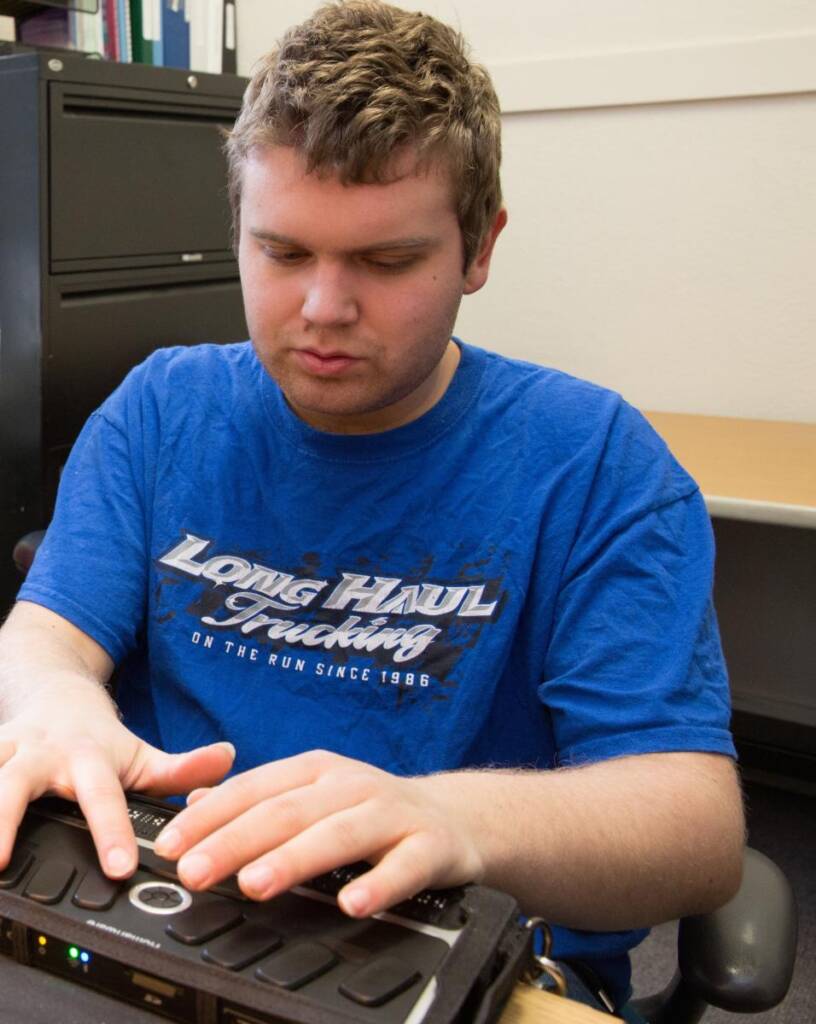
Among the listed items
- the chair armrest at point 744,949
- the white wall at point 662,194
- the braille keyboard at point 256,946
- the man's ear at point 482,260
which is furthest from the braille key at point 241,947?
the white wall at point 662,194

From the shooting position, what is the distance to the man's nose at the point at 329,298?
0.83 m

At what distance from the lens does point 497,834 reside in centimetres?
61

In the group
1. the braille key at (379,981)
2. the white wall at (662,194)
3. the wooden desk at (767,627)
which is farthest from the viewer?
the wooden desk at (767,627)

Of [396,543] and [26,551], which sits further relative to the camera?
[26,551]

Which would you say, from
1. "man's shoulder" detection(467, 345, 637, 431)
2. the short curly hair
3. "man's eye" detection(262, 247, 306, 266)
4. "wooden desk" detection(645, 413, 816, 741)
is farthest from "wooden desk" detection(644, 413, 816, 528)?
"man's eye" detection(262, 247, 306, 266)

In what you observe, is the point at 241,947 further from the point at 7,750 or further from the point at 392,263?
the point at 392,263

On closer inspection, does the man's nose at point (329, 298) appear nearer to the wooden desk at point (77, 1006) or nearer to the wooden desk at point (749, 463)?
the wooden desk at point (77, 1006)

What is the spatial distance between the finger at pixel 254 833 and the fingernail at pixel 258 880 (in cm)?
1

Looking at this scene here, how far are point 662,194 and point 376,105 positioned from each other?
1119mm

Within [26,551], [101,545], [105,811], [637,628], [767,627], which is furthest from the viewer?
[767,627]

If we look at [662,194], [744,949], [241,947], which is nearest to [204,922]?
[241,947]

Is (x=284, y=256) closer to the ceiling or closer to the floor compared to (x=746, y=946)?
closer to the ceiling

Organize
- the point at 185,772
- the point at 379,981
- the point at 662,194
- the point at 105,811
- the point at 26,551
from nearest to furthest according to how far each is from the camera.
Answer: the point at 379,981
the point at 105,811
the point at 185,772
the point at 26,551
the point at 662,194

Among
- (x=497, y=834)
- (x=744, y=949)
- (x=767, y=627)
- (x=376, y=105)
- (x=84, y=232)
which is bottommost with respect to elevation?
(x=767, y=627)
